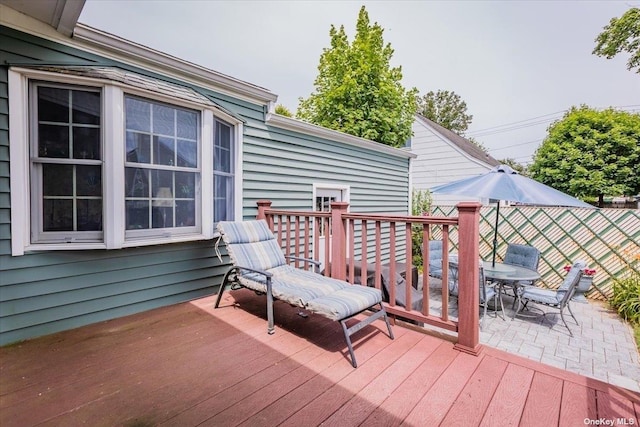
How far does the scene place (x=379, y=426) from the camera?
1.53 m

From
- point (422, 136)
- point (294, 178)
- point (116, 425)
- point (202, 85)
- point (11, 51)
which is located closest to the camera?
point (116, 425)

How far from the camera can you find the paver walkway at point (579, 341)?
3.23m

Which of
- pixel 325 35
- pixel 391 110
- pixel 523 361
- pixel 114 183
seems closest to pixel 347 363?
pixel 523 361

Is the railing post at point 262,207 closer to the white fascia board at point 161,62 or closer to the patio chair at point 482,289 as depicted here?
the white fascia board at point 161,62

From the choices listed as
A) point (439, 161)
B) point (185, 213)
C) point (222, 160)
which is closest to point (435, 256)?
point (222, 160)

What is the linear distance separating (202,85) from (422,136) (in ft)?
33.5

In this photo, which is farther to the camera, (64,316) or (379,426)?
(64,316)

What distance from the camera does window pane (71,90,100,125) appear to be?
8.82 feet

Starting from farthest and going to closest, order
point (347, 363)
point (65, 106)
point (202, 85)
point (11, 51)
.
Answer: point (202, 85) < point (65, 106) < point (11, 51) < point (347, 363)

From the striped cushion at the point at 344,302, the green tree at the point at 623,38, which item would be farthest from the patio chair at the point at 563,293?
the green tree at the point at 623,38

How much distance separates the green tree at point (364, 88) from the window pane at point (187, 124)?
6797 mm

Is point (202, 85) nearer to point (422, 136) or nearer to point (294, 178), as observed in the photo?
point (294, 178)

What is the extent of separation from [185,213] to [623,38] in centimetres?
1168

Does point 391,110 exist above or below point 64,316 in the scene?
above
